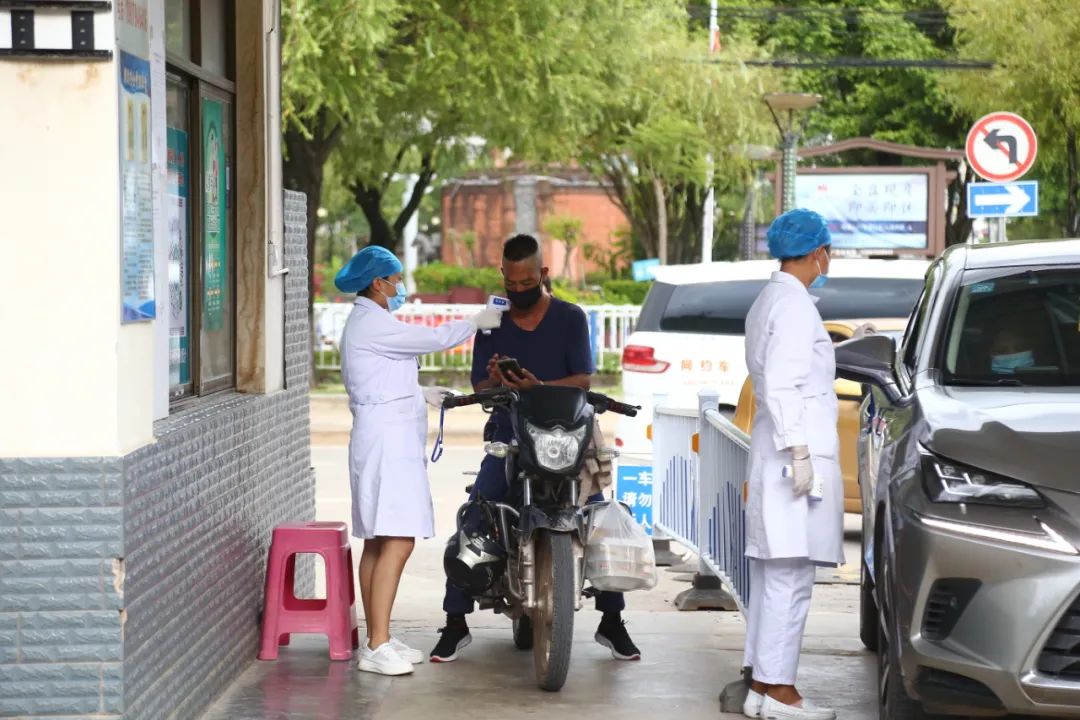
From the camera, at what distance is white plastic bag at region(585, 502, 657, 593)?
22.9ft

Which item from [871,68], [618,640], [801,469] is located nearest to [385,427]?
[618,640]

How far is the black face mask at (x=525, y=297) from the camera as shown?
762 cm

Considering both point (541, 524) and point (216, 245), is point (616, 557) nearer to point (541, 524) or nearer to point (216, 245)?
point (541, 524)

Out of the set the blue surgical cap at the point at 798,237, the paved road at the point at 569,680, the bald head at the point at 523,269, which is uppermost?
the blue surgical cap at the point at 798,237

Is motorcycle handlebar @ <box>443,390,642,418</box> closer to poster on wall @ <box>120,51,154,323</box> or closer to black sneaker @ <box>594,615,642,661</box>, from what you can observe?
black sneaker @ <box>594,615,642,661</box>

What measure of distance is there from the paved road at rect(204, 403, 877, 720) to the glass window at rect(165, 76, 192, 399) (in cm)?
125

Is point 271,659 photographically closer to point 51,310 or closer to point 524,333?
point 524,333

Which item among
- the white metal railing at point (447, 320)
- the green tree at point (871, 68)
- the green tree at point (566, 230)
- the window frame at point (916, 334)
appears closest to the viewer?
the window frame at point (916, 334)

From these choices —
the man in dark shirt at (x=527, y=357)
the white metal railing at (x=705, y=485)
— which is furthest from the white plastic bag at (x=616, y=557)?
the white metal railing at (x=705, y=485)

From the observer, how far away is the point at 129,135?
217 inches

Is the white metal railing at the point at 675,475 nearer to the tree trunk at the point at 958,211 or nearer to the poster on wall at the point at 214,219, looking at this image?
the poster on wall at the point at 214,219

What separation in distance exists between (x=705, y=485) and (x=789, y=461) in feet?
9.63

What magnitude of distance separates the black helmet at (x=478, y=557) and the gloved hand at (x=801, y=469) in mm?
1479

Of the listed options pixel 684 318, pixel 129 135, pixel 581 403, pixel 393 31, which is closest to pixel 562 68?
pixel 393 31
